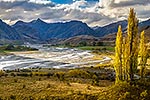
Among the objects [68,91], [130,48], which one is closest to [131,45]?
[130,48]

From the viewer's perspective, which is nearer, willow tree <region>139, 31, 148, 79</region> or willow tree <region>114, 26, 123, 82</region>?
willow tree <region>114, 26, 123, 82</region>

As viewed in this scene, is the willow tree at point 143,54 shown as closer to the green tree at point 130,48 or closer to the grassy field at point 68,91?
the green tree at point 130,48

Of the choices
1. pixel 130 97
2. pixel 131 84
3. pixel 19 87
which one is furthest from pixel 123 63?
pixel 19 87

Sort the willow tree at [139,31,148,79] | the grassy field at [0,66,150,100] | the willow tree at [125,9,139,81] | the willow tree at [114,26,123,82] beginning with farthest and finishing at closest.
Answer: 1. the willow tree at [139,31,148,79]
2. the willow tree at [114,26,123,82]
3. the willow tree at [125,9,139,81]
4. the grassy field at [0,66,150,100]

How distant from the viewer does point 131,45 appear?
187 ft

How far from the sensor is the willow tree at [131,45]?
57.0 metres

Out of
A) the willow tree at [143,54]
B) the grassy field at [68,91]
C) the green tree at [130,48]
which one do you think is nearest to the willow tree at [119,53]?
the green tree at [130,48]

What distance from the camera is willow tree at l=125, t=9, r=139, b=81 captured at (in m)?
57.0

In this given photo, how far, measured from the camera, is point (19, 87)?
2100 inches

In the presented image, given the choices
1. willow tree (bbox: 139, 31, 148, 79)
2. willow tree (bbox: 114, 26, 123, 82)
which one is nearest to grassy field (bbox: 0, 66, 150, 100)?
willow tree (bbox: 114, 26, 123, 82)

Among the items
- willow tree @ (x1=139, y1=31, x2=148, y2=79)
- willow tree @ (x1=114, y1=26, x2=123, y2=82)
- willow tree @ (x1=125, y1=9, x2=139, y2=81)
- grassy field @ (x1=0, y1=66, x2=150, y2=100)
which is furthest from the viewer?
willow tree @ (x1=139, y1=31, x2=148, y2=79)

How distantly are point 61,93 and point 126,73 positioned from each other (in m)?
13.6

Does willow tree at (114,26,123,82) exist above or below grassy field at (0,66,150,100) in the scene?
above

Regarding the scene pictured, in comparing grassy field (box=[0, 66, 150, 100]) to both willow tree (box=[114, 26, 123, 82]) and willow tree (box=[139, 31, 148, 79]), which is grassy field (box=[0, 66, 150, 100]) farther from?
willow tree (box=[139, 31, 148, 79])
